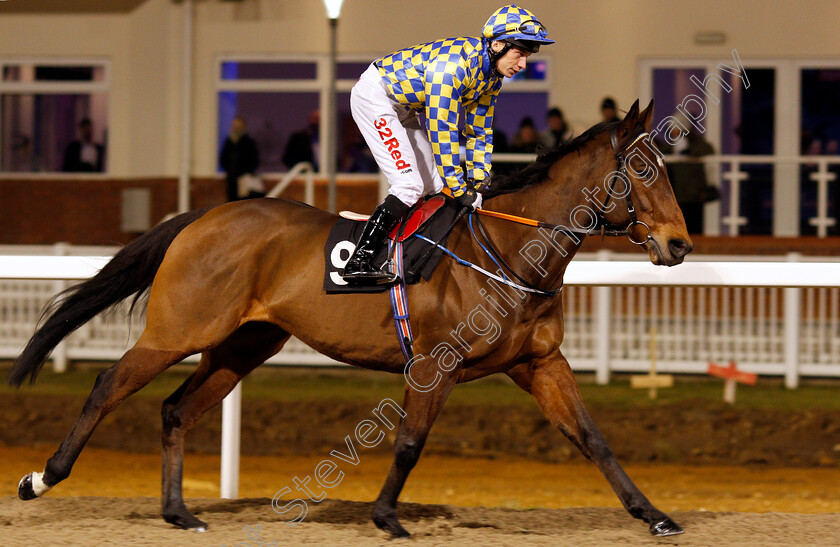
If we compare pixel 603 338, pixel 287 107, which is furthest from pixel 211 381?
pixel 287 107

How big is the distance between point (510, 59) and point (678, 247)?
96 centimetres

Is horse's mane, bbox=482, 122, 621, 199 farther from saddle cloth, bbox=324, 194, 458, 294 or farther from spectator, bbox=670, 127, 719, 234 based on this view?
spectator, bbox=670, 127, 719, 234

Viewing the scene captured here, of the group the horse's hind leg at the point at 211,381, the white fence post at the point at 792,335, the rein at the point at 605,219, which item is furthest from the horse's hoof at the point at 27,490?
the white fence post at the point at 792,335

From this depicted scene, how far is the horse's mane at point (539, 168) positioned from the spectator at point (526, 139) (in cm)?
633

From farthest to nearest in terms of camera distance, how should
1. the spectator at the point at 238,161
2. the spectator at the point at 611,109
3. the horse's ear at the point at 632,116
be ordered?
the spectator at the point at 238,161 → the spectator at the point at 611,109 → the horse's ear at the point at 632,116

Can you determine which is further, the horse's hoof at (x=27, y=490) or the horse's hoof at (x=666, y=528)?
the horse's hoof at (x=27, y=490)

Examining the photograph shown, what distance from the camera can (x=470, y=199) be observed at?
4.18 m

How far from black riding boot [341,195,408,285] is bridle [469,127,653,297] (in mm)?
310

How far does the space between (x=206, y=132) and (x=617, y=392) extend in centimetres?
600

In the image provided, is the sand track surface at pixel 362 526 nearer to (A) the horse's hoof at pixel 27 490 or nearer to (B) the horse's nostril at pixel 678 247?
(A) the horse's hoof at pixel 27 490

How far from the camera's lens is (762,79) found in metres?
11.5

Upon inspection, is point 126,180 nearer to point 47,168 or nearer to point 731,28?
point 47,168

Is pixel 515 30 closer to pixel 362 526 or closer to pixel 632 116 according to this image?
pixel 632 116

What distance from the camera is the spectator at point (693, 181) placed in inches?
403
